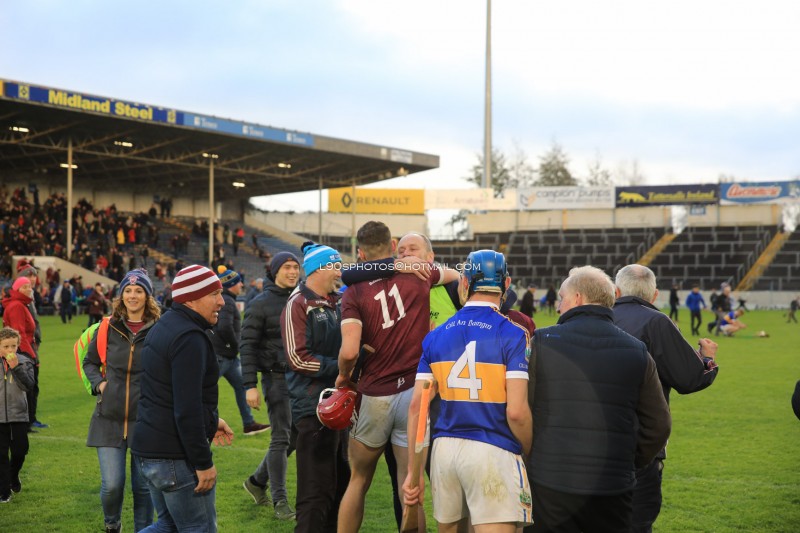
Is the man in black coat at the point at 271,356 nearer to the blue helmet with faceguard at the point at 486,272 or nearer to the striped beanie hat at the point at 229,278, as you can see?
the striped beanie hat at the point at 229,278

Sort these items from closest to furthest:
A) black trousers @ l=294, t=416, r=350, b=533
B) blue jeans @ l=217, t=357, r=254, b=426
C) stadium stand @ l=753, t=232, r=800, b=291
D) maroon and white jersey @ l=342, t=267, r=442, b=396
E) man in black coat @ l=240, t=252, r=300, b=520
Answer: maroon and white jersey @ l=342, t=267, r=442, b=396, black trousers @ l=294, t=416, r=350, b=533, man in black coat @ l=240, t=252, r=300, b=520, blue jeans @ l=217, t=357, r=254, b=426, stadium stand @ l=753, t=232, r=800, b=291

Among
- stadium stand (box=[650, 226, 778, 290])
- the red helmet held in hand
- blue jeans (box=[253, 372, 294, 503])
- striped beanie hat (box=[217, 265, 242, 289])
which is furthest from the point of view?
stadium stand (box=[650, 226, 778, 290])

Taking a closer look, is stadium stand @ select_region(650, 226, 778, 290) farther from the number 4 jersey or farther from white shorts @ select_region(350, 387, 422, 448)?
the number 4 jersey

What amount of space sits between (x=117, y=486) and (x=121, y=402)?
566 mm

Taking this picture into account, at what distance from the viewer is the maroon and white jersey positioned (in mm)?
4707

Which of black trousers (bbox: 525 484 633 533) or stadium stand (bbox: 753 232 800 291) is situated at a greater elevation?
stadium stand (bbox: 753 232 800 291)

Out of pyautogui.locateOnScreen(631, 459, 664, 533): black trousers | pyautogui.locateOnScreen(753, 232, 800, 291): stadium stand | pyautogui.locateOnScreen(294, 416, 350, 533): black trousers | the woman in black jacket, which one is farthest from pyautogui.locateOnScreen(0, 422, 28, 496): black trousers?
pyautogui.locateOnScreen(753, 232, 800, 291): stadium stand

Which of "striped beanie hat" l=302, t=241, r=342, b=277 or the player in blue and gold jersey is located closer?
the player in blue and gold jersey

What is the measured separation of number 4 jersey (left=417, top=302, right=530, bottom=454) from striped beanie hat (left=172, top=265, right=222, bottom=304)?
4.05 feet

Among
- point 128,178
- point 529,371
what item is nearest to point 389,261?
point 529,371

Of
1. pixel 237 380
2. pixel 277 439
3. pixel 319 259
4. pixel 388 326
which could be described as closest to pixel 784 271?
pixel 237 380

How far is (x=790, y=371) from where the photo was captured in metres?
15.9

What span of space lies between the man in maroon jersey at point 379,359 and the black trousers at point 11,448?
348 cm

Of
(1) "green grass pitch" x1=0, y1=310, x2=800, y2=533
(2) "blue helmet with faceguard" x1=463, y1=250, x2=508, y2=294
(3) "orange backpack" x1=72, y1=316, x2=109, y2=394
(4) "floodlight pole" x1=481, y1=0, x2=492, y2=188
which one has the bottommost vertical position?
(1) "green grass pitch" x1=0, y1=310, x2=800, y2=533
